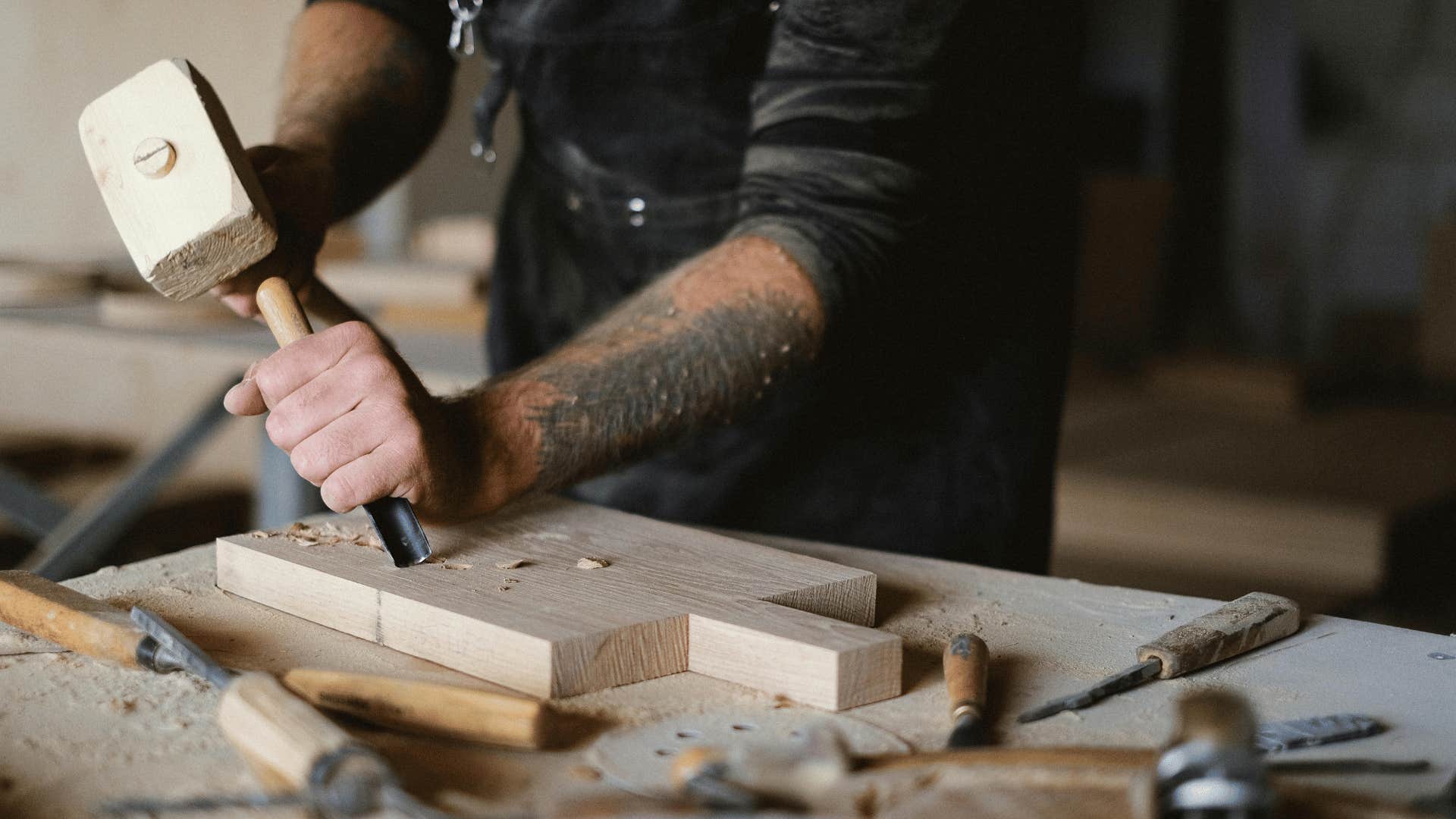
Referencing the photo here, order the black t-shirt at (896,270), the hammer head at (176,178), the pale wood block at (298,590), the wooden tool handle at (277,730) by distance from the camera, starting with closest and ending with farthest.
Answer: the wooden tool handle at (277,730), the pale wood block at (298,590), the hammer head at (176,178), the black t-shirt at (896,270)

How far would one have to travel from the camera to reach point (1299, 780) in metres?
0.86

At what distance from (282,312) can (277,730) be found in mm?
598

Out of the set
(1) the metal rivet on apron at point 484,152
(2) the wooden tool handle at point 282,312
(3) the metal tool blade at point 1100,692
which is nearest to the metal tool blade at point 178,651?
(2) the wooden tool handle at point 282,312

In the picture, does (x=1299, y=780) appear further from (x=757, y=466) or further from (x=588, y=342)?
(x=757, y=466)

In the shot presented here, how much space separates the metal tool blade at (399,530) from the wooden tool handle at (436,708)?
281mm

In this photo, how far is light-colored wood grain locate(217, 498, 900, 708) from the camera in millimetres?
1009

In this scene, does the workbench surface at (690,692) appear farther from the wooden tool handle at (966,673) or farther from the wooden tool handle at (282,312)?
the wooden tool handle at (282,312)

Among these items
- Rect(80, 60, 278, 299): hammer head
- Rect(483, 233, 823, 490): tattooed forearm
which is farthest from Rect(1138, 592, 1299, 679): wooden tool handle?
Rect(80, 60, 278, 299): hammer head

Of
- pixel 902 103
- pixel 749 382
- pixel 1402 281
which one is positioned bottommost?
pixel 1402 281

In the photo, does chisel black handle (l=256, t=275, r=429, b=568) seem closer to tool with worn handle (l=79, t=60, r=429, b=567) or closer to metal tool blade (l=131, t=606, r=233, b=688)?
tool with worn handle (l=79, t=60, r=429, b=567)

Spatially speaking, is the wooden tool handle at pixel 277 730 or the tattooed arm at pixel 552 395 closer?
the wooden tool handle at pixel 277 730

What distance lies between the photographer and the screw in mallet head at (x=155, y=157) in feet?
4.16

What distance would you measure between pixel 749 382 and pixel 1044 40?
25.5 inches

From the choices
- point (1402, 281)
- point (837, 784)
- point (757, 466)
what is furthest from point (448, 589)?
point (1402, 281)
